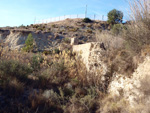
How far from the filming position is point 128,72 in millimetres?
4223

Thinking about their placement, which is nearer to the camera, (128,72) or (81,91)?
(128,72)

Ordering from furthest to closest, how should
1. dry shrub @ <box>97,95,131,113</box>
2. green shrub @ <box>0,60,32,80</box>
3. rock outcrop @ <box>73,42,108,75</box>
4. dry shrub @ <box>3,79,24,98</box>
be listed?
rock outcrop @ <box>73,42,108,75</box> < green shrub @ <box>0,60,32,80</box> < dry shrub @ <box>3,79,24,98</box> < dry shrub @ <box>97,95,131,113</box>

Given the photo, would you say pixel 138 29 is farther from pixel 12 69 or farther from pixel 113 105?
pixel 12 69

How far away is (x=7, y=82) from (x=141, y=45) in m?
4.66

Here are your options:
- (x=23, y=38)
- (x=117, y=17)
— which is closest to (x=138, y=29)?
(x=117, y=17)

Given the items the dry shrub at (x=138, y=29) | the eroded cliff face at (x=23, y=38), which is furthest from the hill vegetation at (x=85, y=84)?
the eroded cliff face at (x=23, y=38)

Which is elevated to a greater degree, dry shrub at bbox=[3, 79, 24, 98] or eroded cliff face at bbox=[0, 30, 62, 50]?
eroded cliff face at bbox=[0, 30, 62, 50]

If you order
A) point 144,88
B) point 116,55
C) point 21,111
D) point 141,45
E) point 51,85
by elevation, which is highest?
point 141,45

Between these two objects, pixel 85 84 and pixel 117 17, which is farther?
pixel 117 17

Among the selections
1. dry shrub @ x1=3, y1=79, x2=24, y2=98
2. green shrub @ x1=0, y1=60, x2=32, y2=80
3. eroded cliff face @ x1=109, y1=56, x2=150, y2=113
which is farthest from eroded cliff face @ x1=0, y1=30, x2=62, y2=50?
eroded cliff face @ x1=109, y1=56, x2=150, y2=113

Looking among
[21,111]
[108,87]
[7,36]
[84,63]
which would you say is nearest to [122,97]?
[108,87]

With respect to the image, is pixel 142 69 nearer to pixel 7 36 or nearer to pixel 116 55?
pixel 116 55

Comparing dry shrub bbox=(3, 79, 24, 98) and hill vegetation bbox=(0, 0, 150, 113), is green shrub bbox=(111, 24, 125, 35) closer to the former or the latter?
hill vegetation bbox=(0, 0, 150, 113)

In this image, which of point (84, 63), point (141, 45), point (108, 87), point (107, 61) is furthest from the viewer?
point (84, 63)
